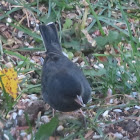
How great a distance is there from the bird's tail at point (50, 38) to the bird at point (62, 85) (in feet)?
0.09

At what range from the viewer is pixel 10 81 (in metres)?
3.78

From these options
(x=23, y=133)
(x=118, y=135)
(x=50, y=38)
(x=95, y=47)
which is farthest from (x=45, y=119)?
(x=95, y=47)

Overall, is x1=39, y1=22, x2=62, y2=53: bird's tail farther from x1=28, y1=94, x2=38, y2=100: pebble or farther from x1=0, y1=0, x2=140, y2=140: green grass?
x1=28, y1=94, x2=38, y2=100: pebble

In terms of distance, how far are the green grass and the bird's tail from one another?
0.67ft

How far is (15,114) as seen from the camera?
12.3 ft

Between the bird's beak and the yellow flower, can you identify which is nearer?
the bird's beak

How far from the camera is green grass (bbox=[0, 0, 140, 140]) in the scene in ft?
12.7

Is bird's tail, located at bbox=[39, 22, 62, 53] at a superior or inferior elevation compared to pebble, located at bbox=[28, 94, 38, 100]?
superior

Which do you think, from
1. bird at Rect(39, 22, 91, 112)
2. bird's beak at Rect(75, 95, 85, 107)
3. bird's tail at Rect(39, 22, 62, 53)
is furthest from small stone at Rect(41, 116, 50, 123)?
bird's tail at Rect(39, 22, 62, 53)

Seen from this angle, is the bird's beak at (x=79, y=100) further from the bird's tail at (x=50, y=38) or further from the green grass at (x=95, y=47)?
the bird's tail at (x=50, y=38)

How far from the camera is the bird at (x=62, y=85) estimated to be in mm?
3402

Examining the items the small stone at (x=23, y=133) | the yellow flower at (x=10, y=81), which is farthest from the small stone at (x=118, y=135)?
the yellow flower at (x=10, y=81)

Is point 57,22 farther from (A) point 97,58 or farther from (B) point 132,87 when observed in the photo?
(B) point 132,87

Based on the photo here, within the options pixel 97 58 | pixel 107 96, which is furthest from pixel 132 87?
pixel 97 58
